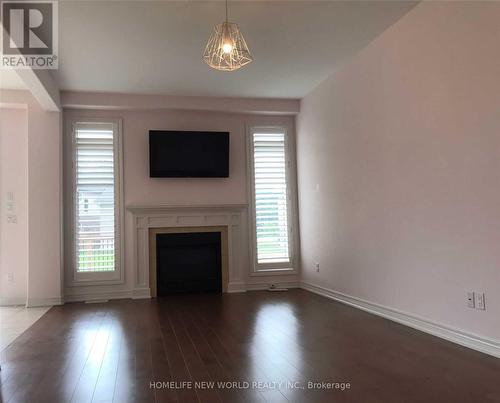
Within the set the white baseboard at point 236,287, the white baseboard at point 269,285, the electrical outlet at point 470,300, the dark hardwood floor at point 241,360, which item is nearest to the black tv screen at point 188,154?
the white baseboard at point 236,287

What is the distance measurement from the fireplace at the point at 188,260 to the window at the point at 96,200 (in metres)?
0.57

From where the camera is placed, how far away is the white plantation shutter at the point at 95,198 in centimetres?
595

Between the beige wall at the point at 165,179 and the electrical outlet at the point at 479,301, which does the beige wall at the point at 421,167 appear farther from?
the beige wall at the point at 165,179

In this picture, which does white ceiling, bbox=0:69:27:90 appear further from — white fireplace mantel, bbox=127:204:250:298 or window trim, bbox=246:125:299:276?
window trim, bbox=246:125:299:276

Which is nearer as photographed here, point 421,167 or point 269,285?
point 421,167

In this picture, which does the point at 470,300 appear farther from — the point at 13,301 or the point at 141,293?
the point at 13,301

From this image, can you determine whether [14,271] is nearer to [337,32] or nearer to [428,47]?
[337,32]

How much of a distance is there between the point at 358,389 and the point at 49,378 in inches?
76.2

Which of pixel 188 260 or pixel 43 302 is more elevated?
pixel 188 260

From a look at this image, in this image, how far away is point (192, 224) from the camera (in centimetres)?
627

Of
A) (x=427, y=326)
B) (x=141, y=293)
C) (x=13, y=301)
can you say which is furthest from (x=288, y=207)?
(x=13, y=301)

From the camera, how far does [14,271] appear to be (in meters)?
5.80

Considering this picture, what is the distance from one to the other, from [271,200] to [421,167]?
3117 mm

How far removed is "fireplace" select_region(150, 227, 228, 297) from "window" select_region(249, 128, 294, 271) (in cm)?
58
